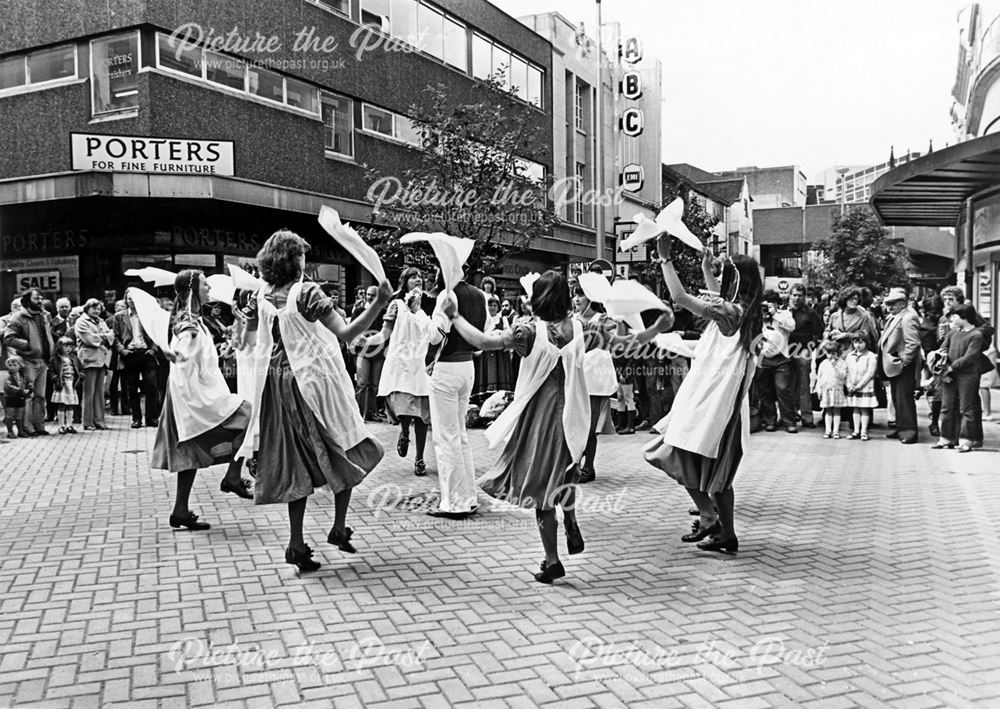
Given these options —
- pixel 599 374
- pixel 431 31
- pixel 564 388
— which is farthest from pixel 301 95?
pixel 564 388

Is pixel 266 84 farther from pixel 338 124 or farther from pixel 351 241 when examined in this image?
pixel 351 241

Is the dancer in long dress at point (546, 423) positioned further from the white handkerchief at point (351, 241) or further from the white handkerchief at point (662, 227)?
the white handkerchief at point (351, 241)

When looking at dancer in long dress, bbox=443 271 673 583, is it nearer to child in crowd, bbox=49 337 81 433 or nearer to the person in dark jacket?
the person in dark jacket

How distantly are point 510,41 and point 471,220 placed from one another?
1622cm

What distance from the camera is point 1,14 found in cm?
1870

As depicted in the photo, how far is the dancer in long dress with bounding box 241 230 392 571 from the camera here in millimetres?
5262

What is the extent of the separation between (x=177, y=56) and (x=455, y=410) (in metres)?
13.6

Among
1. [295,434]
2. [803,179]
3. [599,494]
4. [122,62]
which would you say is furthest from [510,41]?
[803,179]

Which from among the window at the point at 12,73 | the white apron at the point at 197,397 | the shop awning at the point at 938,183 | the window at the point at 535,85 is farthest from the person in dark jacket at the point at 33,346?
the window at the point at 535,85

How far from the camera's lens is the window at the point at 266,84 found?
19041mm

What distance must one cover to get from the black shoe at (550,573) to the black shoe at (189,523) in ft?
8.92

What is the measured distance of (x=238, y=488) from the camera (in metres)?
7.37

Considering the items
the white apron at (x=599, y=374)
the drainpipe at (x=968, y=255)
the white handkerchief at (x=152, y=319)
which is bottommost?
the white apron at (x=599, y=374)

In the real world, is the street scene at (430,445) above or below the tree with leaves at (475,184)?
below
